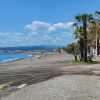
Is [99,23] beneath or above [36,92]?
above

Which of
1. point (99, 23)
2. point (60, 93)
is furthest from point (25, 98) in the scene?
point (99, 23)

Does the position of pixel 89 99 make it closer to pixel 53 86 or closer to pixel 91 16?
pixel 53 86

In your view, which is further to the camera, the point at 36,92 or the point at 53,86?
the point at 53,86

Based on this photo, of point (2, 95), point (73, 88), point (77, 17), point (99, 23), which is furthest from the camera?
point (99, 23)

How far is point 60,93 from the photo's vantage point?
19422 millimetres

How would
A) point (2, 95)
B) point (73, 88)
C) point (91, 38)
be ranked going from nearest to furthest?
point (2, 95) < point (73, 88) < point (91, 38)

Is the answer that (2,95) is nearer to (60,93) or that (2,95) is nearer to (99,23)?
(60,93)

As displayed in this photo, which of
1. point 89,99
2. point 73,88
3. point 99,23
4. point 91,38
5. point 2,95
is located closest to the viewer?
point 89,99

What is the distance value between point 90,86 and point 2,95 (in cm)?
562

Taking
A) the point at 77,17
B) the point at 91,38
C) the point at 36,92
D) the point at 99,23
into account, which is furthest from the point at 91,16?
the point at 36,92

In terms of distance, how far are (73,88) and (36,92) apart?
2440 mm

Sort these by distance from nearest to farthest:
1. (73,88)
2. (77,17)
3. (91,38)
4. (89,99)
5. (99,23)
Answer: (89,99)
(73,88)
(77,17)
(99,23)
(91,38)

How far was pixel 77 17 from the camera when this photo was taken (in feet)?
190

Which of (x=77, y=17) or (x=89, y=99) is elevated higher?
(x=77, y=17)
